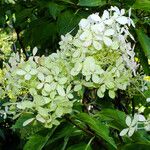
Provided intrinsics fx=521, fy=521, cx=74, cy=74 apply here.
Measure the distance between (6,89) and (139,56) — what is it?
46 cm

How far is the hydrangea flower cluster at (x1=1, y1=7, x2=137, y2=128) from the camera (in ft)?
3.40

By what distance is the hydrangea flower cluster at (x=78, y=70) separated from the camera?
3.40 feet

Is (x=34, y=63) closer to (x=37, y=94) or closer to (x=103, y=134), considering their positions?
(x=37, y=94)

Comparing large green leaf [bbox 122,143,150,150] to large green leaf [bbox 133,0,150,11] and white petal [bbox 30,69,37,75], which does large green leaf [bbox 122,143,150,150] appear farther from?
large green leaf [bbox 133,0,150,11]

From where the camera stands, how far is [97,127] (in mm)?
1037

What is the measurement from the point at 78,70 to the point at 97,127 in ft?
0.40

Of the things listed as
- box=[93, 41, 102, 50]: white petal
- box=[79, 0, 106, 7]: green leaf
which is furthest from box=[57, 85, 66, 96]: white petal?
box=[79, 0, 106, 7]: green leaf

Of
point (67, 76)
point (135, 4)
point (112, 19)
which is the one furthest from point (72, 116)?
point (135, 4)

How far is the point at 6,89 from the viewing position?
46.2 inches

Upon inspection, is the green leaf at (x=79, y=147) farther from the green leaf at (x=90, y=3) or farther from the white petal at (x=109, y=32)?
the green leaf at (x=90, y=3)

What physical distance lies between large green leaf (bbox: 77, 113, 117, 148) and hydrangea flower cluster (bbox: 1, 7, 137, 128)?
36 mm

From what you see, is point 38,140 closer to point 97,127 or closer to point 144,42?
point 97,127

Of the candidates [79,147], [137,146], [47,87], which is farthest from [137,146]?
[47,87]

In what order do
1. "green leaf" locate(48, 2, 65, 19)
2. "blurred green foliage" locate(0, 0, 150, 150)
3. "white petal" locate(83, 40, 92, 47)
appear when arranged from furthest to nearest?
"green leaf" locate(48, 2, 65, 19) < "blurred green foliage" locate(0, 0, 150, 150) < "white petal" locate(83, 40, 92, 47)
